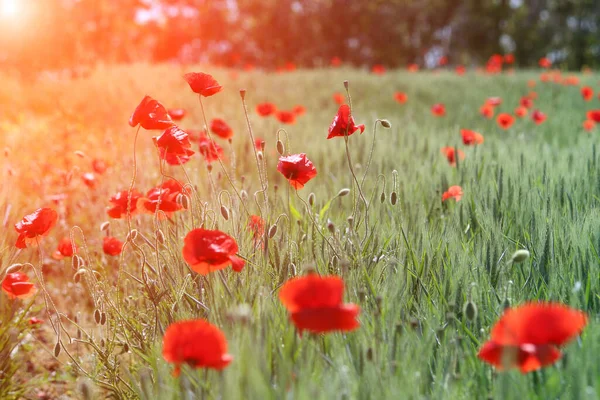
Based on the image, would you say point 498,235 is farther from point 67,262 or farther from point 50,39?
point 50,39

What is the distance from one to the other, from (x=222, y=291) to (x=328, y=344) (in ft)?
0.99

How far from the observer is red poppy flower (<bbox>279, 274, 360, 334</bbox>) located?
34.7 inches

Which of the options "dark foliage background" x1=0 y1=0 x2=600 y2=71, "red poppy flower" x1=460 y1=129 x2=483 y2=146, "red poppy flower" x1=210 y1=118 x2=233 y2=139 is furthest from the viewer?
"dark foliage background" x1=0 y1=0 x2=600 y2=71

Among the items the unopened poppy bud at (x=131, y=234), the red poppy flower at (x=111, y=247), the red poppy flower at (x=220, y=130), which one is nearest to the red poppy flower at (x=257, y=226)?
the unopened poppy bud at (x=131, y=234)

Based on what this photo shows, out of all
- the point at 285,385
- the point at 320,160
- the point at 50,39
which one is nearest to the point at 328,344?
the point at 285,385

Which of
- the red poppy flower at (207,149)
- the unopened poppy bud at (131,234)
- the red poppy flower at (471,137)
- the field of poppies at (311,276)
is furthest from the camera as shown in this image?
the red poppy flower at (471,137)

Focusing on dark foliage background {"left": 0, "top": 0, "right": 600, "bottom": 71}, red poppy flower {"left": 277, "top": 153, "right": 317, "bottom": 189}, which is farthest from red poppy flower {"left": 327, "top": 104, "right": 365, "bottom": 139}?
dark foliage background {"left": 0, "top": 0, "right": 600, "bottom": 71}

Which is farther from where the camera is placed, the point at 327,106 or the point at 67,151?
the point at 327,106

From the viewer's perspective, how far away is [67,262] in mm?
2471

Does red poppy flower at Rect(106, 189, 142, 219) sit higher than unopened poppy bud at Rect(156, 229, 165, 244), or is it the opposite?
red poppy flower at Rect(106, 189, 142, 219)

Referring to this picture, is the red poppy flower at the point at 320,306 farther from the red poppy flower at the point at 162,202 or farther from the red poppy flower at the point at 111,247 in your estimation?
the red poppy flower at the point at 111,247

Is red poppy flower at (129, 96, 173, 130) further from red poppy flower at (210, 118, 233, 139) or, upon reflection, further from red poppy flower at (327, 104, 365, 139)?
red poppy flower at (210, 118, 233, 139)

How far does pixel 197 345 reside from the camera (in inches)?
34.8

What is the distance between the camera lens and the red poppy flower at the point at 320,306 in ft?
2.89
